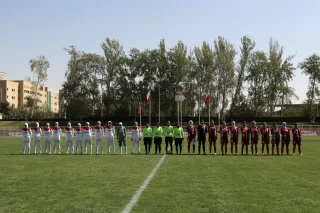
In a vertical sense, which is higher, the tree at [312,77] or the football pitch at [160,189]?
the tree at [312,77]

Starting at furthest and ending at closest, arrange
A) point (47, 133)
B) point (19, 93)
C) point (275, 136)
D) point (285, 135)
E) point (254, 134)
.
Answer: point (19, 93) < point (47, 133) < point (285, 135) < point (275, 136) < point (254, 134)

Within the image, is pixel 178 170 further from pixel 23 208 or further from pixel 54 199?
pixel 23 208

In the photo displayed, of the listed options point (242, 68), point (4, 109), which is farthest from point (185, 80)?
point (4, 109)

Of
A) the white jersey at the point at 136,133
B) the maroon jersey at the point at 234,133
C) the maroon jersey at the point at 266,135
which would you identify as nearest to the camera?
the maroon jersey at the point at 234,133

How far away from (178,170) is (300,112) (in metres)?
76.1

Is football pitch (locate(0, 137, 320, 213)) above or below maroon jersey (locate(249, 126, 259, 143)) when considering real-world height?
below

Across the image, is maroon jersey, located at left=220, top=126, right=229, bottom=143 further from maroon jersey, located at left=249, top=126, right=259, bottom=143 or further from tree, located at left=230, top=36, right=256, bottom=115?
tree, located at left=230, top=36, right=256, bottom=115

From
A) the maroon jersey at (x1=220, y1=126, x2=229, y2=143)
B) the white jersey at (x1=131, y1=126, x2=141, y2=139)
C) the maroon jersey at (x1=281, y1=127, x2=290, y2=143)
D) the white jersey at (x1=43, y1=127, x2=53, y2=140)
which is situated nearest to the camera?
the maroon jersey at (x1=220, y1=126, x2=229, y2=143)

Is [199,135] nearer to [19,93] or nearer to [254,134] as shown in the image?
[254,134]

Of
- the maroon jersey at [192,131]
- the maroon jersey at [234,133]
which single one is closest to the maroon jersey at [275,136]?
the maroon jersey at [234,133]

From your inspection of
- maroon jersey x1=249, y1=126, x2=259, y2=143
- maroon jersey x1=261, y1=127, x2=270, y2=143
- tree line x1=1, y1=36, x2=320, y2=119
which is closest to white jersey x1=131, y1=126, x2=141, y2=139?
maroon jersey x1=249, y1=126, x2=259, y2=143

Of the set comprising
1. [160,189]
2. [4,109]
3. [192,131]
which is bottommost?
[160,189]

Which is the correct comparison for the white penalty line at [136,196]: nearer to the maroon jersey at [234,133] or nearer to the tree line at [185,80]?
the maroon jersey at [234,133]

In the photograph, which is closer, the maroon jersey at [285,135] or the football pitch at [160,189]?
the football pitch at [160,189]
